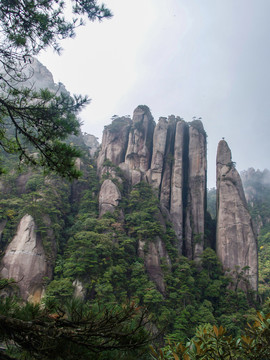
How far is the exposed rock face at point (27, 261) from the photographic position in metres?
11.2

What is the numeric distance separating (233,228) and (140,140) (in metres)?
13.0

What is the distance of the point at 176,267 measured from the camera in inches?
616

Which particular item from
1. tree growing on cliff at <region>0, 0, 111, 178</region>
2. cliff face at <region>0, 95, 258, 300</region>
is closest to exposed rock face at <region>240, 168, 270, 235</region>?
cliff face at <region>0, 95, 258, 300</region>

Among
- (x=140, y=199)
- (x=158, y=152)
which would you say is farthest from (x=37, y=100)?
(x=158, y=152)

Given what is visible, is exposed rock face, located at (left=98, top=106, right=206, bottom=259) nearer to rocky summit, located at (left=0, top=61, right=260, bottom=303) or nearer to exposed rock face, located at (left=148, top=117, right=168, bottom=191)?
exposed rock face, located at (left=148, top=117, right=168, bottom=191)

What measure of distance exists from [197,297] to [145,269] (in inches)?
154

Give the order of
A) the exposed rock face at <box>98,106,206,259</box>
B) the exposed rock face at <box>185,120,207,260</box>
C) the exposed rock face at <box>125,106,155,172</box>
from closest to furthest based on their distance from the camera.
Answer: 1. the exposed rock face at <box>185,120,207,260</box>
2. the exposed rock face at <box>98,106,206,259</box>
3. the exposed rock face at <box>125,106,155,172</box>

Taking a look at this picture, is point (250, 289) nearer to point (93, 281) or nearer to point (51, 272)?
point (93, 281)

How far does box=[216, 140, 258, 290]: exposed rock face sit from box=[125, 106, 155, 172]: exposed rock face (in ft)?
25.9

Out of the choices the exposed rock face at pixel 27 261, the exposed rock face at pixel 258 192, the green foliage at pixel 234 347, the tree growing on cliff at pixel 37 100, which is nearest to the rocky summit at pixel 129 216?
the exposed rock face at pixel 27 261

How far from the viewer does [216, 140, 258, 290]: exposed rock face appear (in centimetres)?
1817

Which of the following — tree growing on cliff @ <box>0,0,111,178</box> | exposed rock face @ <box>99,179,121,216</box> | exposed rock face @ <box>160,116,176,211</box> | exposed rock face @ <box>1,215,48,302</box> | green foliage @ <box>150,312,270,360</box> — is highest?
exposed rock face @ <box>160,116,176,211</box>

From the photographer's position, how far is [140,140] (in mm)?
25469

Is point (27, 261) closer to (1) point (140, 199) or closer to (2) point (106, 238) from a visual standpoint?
(2) point (106, 238)
